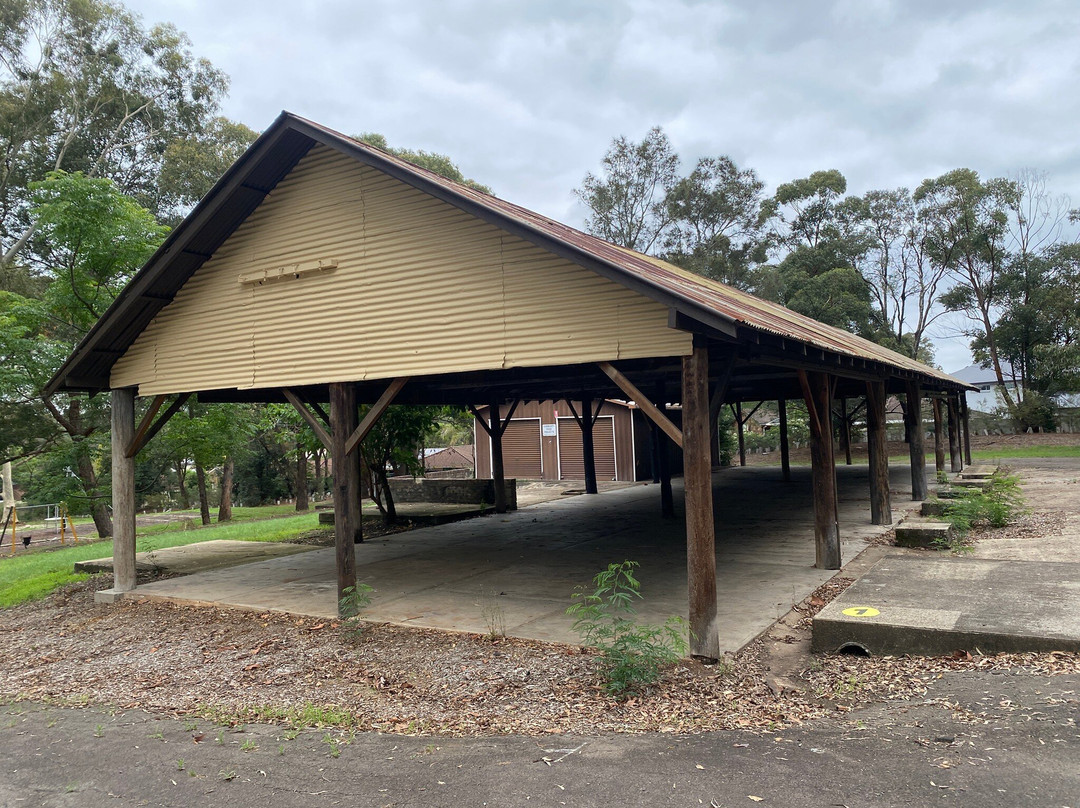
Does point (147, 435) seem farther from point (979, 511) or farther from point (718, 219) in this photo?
point (718, 219)

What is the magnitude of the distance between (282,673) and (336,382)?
113 inches

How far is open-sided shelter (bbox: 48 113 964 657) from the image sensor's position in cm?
564

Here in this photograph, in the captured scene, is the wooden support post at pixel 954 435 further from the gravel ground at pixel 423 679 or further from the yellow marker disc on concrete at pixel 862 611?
the yellow marker disc on concrete at pixel 862 611

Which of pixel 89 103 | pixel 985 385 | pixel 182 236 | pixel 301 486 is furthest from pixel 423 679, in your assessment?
pixel 985 385

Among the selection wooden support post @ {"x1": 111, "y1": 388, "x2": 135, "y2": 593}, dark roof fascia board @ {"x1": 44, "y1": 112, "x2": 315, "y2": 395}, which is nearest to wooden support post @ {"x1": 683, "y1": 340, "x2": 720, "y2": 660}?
dark roof fascia board @ {"x1": 44, "y1": 112, "x2": 315, "y2": 395}

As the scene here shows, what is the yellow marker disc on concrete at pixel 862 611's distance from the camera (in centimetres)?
555

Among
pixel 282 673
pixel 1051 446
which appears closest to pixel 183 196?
pixel 282 673

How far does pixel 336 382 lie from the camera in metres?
7.48

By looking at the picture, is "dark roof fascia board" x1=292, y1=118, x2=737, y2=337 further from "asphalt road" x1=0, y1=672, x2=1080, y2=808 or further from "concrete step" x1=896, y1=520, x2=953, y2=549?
"concrete step" x1=896, y1=520, x2=953, y2=549

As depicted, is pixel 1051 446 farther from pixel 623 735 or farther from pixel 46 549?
pixel 46 549

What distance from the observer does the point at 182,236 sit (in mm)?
7887

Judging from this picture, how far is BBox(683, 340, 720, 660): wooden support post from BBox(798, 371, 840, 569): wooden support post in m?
3.09

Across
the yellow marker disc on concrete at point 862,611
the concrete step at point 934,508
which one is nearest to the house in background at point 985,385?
the concrete step at point 934,508

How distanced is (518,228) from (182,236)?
4157 mm
